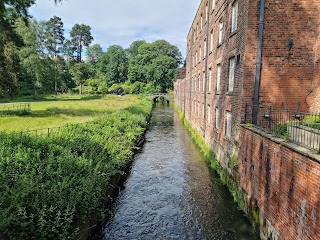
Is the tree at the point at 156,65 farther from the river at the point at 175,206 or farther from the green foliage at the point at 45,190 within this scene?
the green foliage at the point at 45,190

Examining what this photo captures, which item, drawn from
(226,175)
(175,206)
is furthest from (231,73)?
(175,206)

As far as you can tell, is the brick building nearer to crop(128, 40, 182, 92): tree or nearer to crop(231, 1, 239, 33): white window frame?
crop(231, 1, 239, 33): white window frame

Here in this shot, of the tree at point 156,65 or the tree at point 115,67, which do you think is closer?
the tree at point 156,65

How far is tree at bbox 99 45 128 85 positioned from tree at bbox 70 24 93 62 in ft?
46.7

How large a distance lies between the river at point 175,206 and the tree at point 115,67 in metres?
90.8

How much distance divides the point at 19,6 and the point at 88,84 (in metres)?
73.8

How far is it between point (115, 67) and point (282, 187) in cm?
10179

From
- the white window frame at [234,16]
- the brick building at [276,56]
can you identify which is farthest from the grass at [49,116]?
the white window frame at [234,16]

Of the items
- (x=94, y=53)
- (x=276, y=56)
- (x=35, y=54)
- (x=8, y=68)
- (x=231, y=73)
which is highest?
(x=94, y=53)

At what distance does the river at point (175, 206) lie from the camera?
25.6 feet

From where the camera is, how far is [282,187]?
6090 mm

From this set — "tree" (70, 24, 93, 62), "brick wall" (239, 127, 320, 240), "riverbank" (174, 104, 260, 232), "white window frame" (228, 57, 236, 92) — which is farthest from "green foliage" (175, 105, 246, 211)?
"tree" (70, 24, 93, 62)

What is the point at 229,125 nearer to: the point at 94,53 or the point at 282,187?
the point at 282,187

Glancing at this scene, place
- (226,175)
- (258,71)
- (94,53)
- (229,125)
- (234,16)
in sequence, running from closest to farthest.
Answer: (258,71) < (226,175) < (234,16) < (229,125) < (94,53)
